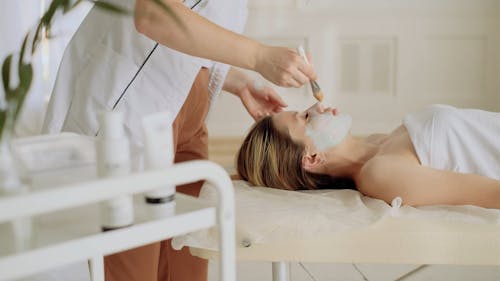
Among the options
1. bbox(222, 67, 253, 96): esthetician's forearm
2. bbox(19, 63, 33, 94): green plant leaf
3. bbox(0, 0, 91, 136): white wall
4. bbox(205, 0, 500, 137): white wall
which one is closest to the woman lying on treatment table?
bbox(222, 67, 253, 96): esthetician's forearm

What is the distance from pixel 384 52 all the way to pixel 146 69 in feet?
8.49

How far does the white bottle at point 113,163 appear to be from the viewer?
36.8 inches

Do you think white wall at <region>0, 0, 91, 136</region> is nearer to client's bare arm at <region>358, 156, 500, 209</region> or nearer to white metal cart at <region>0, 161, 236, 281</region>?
client's bare arm at <region>358, 156, 500, 209</region>

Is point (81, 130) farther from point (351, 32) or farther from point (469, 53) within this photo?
point (469, 53)

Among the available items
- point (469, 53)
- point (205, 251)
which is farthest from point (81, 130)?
point (469, 53)

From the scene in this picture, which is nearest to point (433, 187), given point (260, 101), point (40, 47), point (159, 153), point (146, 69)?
point (260, 101)

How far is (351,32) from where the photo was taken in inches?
153

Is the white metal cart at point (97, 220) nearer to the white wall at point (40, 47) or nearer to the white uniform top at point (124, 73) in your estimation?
the white uniform top at point (124, 73)

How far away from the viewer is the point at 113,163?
3.06 feet

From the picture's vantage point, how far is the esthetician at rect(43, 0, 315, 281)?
4.46 feet

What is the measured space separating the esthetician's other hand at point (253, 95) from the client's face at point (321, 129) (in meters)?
0.11

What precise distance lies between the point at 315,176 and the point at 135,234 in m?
1.00

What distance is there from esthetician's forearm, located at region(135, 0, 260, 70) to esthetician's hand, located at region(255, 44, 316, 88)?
0.7 inches

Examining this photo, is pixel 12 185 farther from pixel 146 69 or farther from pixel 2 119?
pixel 146 69
